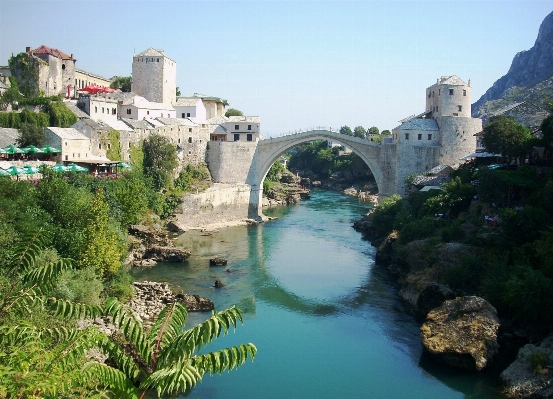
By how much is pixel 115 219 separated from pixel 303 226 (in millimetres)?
13639

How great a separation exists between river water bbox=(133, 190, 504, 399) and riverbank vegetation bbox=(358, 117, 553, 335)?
6.23ft

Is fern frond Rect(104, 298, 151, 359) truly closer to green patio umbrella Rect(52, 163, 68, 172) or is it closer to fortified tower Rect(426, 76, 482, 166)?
green patio umbrella Rect(52, 163, 68, 172)

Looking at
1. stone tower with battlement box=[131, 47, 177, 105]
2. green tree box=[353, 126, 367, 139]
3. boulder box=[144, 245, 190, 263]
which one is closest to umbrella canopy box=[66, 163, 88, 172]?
boulder box=[144, 245, 190, 263]

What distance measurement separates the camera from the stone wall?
38022 mm

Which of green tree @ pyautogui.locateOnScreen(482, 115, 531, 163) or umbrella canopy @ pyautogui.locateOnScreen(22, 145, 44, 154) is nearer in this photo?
green tree @ pyautogui.locateOnScreen(482, 115, 531, 163)

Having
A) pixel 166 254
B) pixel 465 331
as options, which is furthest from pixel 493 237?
pixel 166 254

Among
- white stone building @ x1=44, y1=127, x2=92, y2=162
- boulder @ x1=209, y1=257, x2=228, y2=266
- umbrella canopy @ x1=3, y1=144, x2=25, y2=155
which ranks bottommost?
boulder @ x1=209, y1=257, x2=228, y2=266

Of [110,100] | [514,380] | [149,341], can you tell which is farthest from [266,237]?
[149,341]

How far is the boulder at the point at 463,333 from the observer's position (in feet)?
46.9

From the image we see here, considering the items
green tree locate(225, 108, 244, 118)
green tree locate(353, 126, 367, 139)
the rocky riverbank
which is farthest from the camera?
green tree locate(353, 126, 367, 139)

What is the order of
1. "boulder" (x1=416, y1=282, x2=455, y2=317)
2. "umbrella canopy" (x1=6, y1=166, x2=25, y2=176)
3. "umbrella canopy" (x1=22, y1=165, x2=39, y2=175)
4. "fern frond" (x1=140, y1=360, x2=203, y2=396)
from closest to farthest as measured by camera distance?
"fern frond" (x1=140, y1=360, x2=203, y2=396)
"boulder" (x1=416, y1=282, x2=455, y2=317)
"umbrella canopy" (x1=6, y1=166, x2=25, y2=176)
"umbrella canopy" (x1=22, y1=165, x2=39, y2=175)

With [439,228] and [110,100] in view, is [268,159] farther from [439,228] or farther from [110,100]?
[439,228]

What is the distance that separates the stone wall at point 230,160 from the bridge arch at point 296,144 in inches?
19.5

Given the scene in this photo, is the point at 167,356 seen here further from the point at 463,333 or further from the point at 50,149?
the point at 50,149
